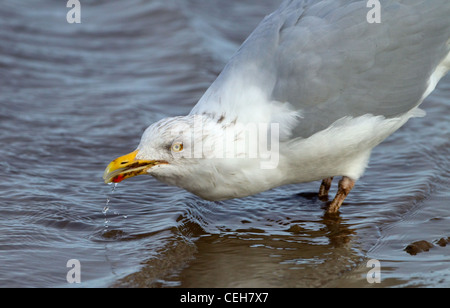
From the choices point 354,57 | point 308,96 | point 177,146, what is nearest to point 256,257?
point 177,146

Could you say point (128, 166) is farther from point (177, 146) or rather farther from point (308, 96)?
point (308, 96)

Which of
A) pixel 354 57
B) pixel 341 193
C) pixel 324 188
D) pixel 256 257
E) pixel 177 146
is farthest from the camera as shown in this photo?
pixel 324 188

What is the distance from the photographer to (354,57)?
5.07m

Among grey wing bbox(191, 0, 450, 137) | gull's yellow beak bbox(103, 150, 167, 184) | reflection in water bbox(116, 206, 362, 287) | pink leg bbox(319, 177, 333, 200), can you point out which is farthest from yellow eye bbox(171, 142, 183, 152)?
pink leg bbox(319, 177, 333, 200)

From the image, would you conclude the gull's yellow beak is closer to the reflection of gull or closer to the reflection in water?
the reflection of gull

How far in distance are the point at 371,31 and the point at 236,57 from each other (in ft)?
3.29

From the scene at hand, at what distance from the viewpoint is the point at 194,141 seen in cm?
468

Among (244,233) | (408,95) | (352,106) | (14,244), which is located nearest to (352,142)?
(352,106)

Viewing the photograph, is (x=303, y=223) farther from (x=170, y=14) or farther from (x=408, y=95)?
(x=170, y=14)

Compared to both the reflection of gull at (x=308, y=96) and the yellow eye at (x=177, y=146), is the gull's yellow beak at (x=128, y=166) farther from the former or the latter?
the yellow eye at (x=177, y=146)

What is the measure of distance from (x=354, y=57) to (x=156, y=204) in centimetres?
197

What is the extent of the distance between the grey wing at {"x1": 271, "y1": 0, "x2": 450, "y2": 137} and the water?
2.85 feet

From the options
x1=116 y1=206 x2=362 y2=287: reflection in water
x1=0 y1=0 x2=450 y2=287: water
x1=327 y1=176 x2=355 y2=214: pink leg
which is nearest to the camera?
x1=116 y1=206 x2=362 y2=287: reflection in water

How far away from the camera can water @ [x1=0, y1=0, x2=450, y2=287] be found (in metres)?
4.58
